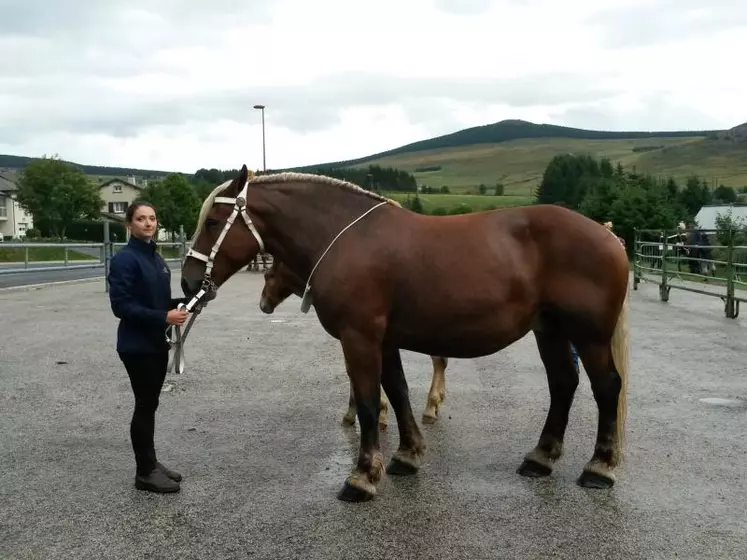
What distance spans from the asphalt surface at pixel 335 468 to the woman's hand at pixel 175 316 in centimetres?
98

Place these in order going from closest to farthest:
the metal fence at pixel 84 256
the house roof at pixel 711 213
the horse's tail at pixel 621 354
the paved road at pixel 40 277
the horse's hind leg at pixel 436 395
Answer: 1. the horse's tail at pixel 621 354
2. the horse's hind leg at pixel 436 395
3. the metal fence at pixel 84 256
4. the paved road at pixel 40 277
5. the house roof at pixel 711 213

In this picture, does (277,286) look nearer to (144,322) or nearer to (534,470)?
(144,322)

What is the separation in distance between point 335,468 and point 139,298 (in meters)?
1.58

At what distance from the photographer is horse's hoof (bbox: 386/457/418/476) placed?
13.7 feet

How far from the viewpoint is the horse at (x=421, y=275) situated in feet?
12.5

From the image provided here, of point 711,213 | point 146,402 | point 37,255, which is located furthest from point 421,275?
point 711,213

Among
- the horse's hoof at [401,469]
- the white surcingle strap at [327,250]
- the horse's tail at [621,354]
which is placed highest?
the white surcingle strap at [327,250]

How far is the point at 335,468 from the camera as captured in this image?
14.1 feet

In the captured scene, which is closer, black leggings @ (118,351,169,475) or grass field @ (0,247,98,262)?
black leggings @ (118,351,169,475)

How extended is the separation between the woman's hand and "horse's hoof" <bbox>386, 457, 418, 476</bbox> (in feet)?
5.03

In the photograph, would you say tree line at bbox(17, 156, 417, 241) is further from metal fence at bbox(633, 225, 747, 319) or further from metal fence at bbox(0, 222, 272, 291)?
metal fence at bbox(633, 225, 747, 319)

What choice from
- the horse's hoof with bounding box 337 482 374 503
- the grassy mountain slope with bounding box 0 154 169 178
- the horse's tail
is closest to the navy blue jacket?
the horse's hoof with bounding box 337 482 374 503

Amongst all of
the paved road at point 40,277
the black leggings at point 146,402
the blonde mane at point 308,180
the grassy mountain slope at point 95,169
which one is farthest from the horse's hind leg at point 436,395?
the grassy mountain slope at point 95,169

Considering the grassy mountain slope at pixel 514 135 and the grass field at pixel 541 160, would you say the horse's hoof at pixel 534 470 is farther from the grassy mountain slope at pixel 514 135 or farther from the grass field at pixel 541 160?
the grassy mountain slope at pixel 514 135
